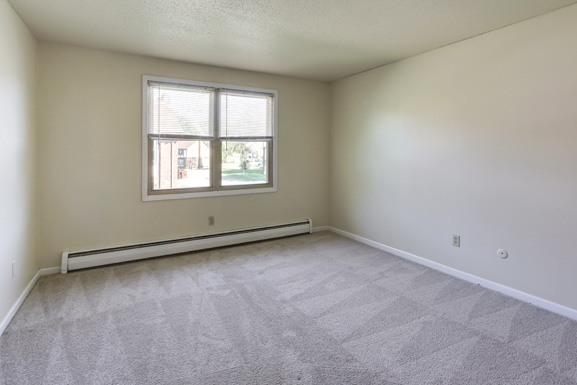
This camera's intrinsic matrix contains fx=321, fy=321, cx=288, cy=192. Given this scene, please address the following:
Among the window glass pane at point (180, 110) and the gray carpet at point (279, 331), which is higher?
the window glass pane at point (180, 110)

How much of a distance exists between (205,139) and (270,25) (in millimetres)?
1792

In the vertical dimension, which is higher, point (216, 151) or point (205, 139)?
point (205, 139)

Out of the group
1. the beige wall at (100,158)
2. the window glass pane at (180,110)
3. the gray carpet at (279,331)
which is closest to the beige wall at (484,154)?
the gray carpet at (279,331)

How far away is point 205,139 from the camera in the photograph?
416 cm

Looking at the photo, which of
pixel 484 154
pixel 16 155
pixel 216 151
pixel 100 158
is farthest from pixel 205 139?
pixel 484 154

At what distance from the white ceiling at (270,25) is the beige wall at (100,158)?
0.22 meters

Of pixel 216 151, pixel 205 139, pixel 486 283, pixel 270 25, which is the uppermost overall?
pixel 270 25

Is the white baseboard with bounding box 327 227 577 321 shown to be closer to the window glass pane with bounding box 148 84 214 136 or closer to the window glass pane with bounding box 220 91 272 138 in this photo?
the window glass pane with bounding box 220 91 272 138

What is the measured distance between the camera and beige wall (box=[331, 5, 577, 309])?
2.56m

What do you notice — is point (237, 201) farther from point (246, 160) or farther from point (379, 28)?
point (379, 28)

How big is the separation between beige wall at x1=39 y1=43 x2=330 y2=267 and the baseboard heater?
0.11m

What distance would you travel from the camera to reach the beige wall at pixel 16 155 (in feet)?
7.62

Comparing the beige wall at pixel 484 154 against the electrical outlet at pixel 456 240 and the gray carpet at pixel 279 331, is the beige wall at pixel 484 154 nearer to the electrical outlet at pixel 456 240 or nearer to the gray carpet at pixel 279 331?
the electrical outlet at pixel 456 240

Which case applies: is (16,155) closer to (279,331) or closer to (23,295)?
(23,295)
